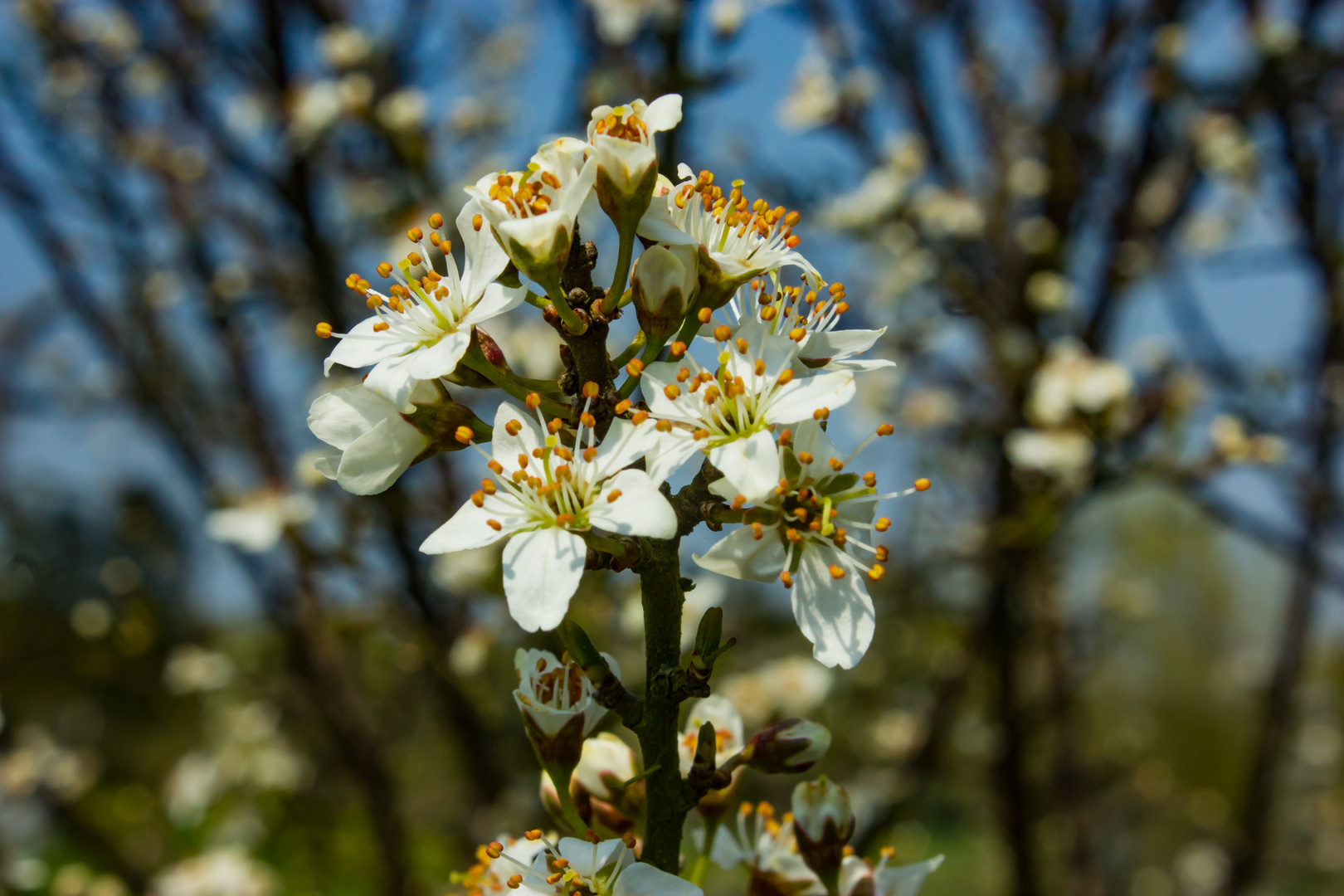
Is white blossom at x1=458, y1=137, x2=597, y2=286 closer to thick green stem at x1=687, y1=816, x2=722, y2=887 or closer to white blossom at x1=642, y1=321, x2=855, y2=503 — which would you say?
white blossom at x1=642, y1=321, x2=855, y2=503

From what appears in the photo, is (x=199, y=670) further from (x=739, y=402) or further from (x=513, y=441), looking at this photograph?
(x=739, y=402)

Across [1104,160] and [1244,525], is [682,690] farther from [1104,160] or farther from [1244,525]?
[1104,160]

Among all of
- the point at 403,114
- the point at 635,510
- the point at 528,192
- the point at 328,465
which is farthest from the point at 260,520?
the point at 635,510

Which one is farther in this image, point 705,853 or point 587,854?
point 705,853

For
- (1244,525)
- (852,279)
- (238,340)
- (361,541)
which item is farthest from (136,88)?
(1244,525)

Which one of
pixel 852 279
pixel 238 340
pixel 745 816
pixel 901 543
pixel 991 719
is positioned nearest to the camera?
pixel 745 816
